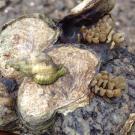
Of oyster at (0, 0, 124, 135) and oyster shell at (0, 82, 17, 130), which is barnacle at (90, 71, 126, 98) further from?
oyster shell at (0, 82, 17, 130)

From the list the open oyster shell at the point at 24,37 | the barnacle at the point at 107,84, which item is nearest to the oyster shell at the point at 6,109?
the open oyster shell at the point at 24,37

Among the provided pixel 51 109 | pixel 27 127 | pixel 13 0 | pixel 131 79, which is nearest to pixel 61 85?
pixel 51 109

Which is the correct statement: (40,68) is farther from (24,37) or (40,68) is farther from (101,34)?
(101,34)

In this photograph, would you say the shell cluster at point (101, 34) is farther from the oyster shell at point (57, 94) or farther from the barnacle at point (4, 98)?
the barnacle at point (4, 98)

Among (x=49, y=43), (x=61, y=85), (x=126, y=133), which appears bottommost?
(x=126, y=133)

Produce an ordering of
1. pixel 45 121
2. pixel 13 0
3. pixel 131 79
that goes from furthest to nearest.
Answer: pixel 13 0 → pixel 131 79 → pixel 45 121

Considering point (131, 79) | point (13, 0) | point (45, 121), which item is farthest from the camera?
point (13, 0)

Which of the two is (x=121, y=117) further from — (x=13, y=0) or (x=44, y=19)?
(x=13, y=0)
